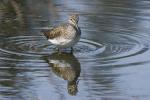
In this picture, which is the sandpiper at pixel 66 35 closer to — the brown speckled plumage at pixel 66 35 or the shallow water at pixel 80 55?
the brown speckled plumage at pixel 66 35

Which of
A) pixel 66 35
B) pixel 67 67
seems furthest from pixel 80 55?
Answer: pixel 67 67

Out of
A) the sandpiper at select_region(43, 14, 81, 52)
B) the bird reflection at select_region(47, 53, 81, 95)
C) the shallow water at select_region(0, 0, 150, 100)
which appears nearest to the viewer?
the shallow water at select_region(0, 0, 150, 100)

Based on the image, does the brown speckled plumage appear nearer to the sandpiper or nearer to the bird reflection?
the sandpiper

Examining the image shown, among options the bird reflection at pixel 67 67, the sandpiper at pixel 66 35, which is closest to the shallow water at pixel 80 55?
the bird reflection at pixel 67 67

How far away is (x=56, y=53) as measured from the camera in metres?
11.5

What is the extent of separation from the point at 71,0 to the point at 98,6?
37.7 inches

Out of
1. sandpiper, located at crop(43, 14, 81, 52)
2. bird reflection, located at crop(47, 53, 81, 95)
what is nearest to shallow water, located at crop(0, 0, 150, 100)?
bird reflection, located at crop(47, 53, 81, 95)

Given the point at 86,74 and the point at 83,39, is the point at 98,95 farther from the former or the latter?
the point at 83,39

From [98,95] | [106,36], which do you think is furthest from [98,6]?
[98,95]

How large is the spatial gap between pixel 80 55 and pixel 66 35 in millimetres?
423

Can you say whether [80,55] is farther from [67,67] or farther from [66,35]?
[67,67]

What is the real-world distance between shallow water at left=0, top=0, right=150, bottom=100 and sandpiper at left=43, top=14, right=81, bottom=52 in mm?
204

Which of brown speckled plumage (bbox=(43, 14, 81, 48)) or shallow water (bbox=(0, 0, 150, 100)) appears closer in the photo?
shallow water (bbox=(0, 0, 150, 100))

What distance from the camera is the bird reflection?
9844mm
